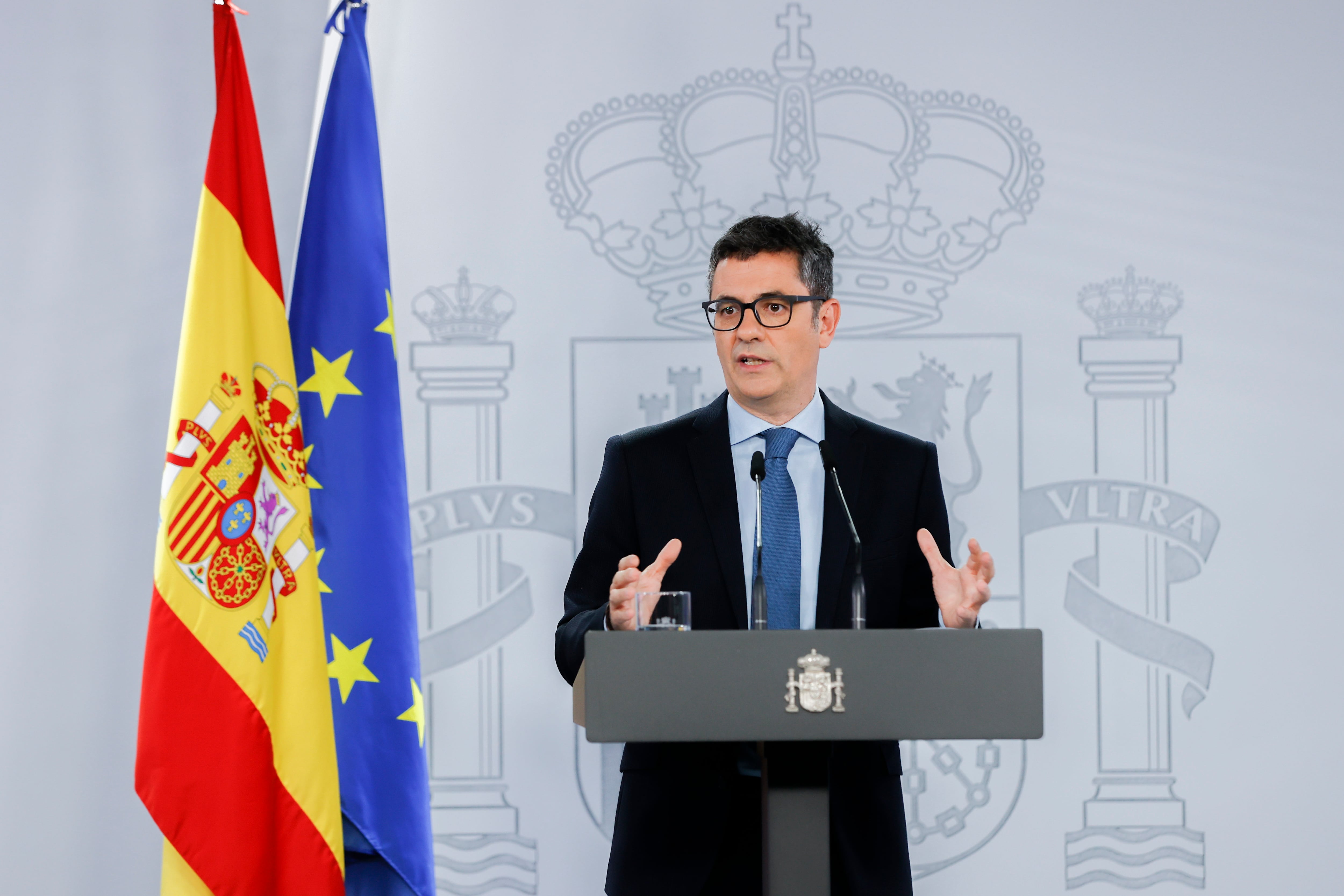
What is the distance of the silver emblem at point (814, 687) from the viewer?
1.49 meters

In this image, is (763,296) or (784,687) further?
(763,296)

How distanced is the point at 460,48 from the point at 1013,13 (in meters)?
1.62

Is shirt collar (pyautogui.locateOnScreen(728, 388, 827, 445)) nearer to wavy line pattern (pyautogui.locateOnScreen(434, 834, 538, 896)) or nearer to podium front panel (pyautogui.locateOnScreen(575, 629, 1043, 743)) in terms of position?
podium front panel (pyautogui.locateOnScreen(575, 629, 1043, 743))

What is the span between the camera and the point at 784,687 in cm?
150

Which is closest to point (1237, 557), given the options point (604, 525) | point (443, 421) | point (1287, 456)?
point (1287, 456)

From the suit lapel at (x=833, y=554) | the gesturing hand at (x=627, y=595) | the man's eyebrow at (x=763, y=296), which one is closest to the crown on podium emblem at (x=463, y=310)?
the man's eyebrow at (x=763, y=296)

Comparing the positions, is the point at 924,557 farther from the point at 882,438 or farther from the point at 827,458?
the point at 827,458

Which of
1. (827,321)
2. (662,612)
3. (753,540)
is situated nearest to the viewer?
(662,612)

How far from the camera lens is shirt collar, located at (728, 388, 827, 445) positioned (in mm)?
2324

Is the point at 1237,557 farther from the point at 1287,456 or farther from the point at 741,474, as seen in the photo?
the point at 741,474

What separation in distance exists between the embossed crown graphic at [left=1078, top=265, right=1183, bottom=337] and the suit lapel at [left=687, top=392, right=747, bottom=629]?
56.5 inches

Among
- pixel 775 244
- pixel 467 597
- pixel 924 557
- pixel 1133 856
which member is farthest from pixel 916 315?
pixel 1133 856

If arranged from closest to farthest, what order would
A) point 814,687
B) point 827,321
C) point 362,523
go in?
point 814,687 < point 827,321 < point 362,523

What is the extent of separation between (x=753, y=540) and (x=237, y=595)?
1.16 m
